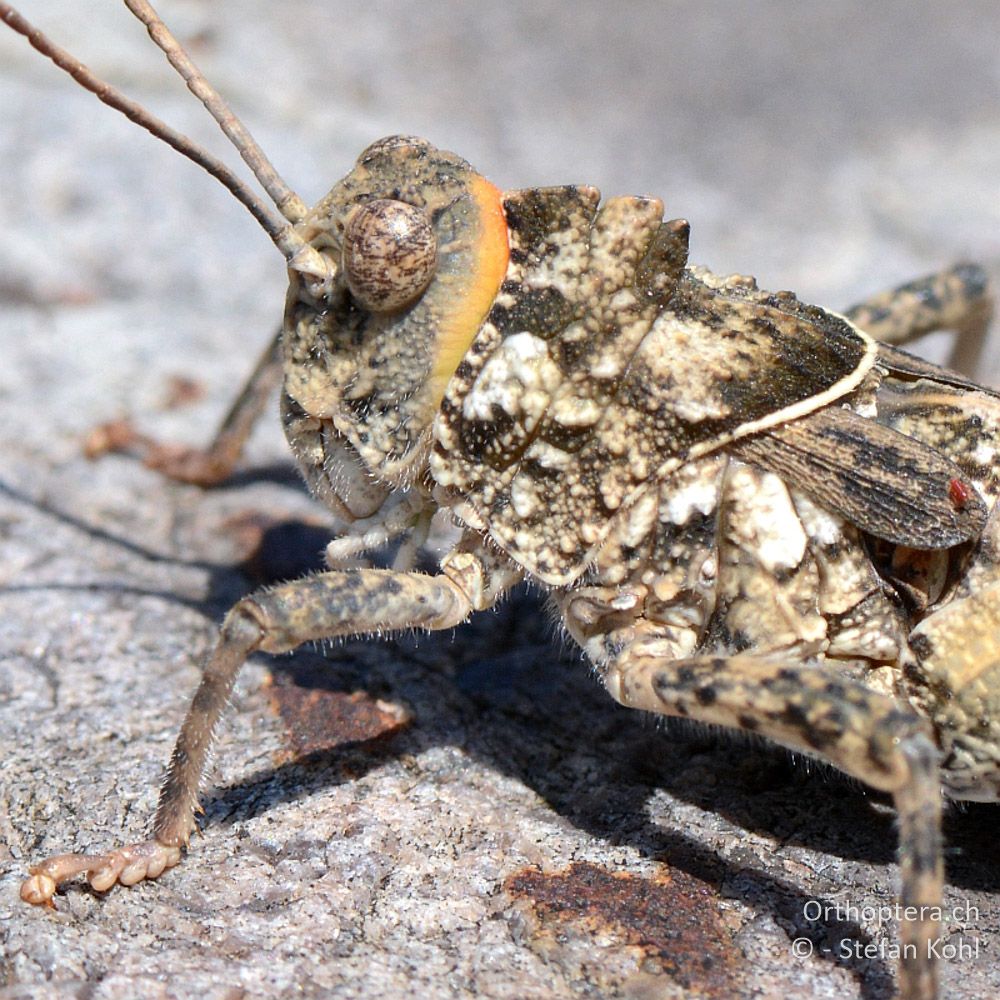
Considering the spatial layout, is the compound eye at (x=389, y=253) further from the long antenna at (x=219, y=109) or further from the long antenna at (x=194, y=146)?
the long antenna at (x=219, y=109)

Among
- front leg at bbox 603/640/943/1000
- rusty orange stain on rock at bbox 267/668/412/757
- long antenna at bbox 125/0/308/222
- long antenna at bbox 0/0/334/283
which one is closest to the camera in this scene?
front leg at bbox 603/640/943/1000

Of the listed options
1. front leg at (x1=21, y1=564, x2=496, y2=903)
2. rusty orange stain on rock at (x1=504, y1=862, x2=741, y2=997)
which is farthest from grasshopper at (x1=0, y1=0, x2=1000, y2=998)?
rusty orange stain on rock at (x1=504, y1=862, x2=741, y2=997)

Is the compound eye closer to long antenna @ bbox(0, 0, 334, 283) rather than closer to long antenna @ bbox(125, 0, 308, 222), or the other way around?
long antenna @ bbox(0, 0, 334, 283)

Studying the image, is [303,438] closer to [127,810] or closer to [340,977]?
[127,810]

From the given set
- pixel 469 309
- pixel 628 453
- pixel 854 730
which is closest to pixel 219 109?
pixel 469 309

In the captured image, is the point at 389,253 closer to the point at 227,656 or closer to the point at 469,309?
the point at 469,309

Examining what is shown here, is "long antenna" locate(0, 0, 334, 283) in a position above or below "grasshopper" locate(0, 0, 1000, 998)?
above

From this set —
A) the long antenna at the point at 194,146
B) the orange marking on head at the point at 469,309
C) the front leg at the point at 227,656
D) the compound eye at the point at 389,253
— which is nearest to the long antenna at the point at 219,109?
the long antenna at the point at 194,146
